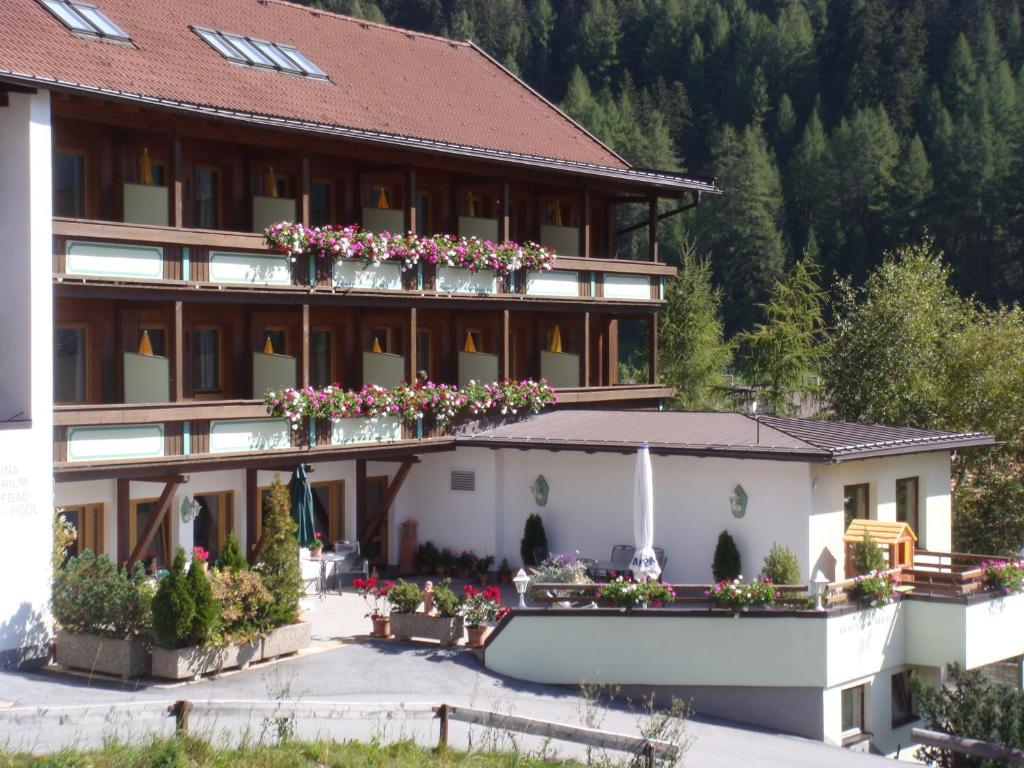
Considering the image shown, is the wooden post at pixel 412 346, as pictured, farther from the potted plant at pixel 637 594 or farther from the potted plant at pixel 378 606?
the potted plant at pixel 637 594

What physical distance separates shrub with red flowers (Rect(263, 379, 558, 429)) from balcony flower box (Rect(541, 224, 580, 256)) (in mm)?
4573

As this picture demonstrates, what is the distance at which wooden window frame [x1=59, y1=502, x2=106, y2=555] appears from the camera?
23.0 meters

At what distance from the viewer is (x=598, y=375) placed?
34.6 meters

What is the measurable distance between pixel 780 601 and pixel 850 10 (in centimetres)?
10695

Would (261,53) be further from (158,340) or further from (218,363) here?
(158,340)

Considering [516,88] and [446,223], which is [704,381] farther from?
[446,223]

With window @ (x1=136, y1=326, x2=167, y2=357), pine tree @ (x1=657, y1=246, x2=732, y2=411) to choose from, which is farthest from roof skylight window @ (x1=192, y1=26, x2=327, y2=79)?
pine tree @ (x1=657, y1=246, x2=732, y2=411)

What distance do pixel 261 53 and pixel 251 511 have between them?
28.6ft

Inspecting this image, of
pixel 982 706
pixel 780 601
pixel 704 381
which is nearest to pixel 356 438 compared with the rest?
pixel 780 601

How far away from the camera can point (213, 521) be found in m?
25.4

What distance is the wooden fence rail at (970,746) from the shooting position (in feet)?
54.3

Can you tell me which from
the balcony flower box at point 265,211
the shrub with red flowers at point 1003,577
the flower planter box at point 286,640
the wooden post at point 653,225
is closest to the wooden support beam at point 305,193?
the balcony flower box at point 265,211

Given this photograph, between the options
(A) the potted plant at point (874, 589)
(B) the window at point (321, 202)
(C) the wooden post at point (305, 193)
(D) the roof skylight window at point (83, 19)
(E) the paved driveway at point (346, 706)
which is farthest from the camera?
(B) the window at point (321, 202)

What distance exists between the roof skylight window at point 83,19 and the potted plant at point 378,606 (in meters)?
9.88
